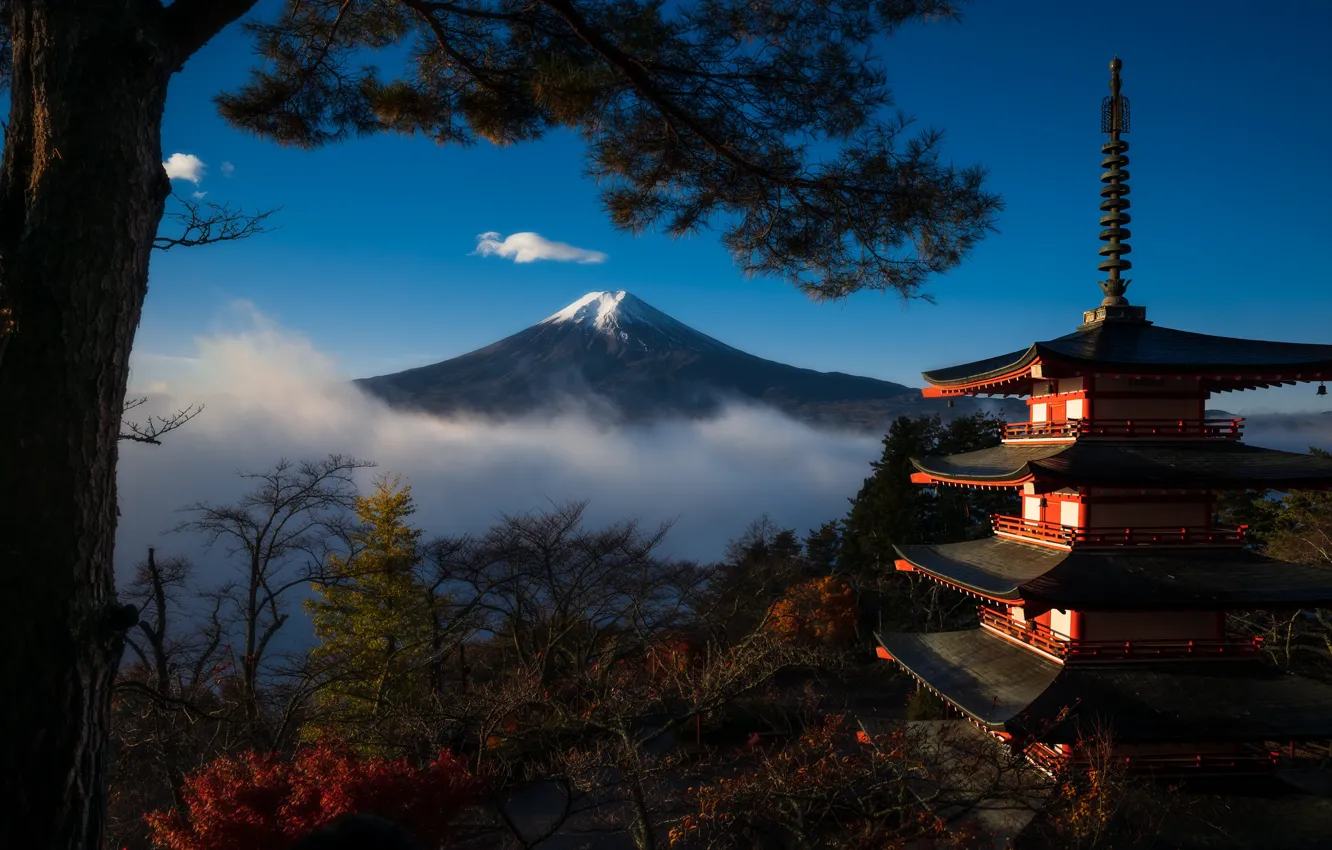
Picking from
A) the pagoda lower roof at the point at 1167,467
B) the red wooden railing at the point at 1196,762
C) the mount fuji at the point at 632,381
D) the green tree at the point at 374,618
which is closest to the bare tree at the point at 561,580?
the green tree at the point at 374,618

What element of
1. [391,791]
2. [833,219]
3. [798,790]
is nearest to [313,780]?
[391,791]

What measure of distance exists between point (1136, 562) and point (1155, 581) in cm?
28

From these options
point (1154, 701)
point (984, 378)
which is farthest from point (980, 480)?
point (1154, 701)

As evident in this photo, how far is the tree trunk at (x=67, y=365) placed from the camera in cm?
185

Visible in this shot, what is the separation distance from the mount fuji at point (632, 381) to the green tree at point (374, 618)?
55.8m

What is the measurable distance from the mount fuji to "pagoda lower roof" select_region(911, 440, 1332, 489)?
65198mm

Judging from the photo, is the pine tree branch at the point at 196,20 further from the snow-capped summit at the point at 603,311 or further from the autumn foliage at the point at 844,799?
the snow-capped summit at the point at 603,311

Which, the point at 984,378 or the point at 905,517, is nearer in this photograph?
the point at 984,378

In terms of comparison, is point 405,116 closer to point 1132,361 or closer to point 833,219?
point 833,219

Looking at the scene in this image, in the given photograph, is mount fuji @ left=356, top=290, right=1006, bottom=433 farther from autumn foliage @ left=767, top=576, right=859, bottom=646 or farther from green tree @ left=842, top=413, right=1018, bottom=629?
autumn foliage @ left=767, top=576, right=859, bottom=646

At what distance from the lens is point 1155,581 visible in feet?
21.2

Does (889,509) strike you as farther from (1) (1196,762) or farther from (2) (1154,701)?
(2) (1154,701)

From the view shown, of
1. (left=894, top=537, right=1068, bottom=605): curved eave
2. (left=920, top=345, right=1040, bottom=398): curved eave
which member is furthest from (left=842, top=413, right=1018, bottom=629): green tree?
(left=920, top=345, right=1040, bottom=398): curved eave

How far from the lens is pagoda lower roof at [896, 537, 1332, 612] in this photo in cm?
618
